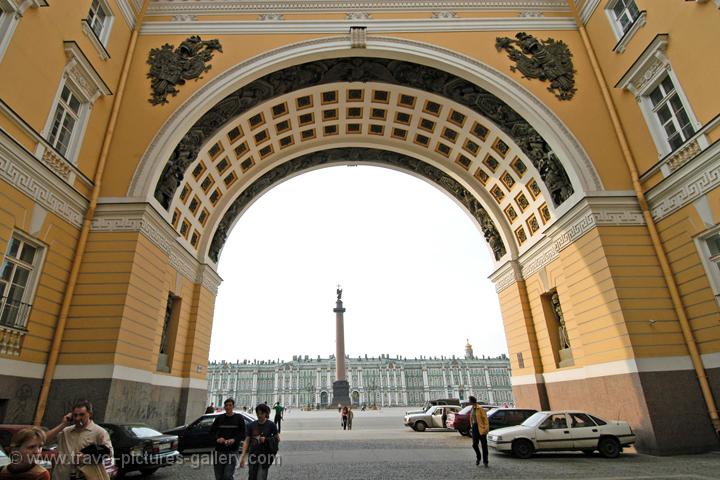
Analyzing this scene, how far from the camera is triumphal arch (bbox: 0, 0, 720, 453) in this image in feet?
42.1

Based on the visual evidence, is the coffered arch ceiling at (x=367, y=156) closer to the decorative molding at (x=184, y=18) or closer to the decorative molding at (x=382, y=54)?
the decorative molding at (x=382, y=54)

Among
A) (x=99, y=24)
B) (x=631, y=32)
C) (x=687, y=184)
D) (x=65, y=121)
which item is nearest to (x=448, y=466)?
(x=687, y=184)

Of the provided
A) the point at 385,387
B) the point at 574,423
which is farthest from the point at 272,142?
the point at 385,387

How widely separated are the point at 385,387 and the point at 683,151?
478 ft

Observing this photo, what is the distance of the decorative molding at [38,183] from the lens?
11.5m

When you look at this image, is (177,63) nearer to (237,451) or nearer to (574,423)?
(237,451)

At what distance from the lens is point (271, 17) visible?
63.8 feet

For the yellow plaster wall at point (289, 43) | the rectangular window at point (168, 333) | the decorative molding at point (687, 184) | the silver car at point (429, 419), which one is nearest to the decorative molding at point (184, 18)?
the yellow plaster wall at point (289, 43)

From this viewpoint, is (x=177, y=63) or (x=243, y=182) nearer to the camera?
(x=177, y=63)

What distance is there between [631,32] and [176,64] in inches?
733

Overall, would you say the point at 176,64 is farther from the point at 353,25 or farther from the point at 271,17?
the point at 353,25

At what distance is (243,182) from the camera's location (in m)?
22.8

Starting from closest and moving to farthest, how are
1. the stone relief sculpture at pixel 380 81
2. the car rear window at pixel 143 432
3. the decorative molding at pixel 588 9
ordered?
the car rear window at pixel 143 432
the stone relief sculpture at pixel 380 81
the decorative molding at pixel 588 9

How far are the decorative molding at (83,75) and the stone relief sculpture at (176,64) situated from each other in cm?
201
